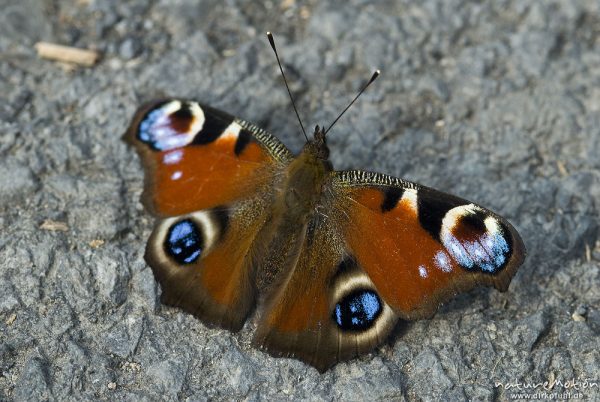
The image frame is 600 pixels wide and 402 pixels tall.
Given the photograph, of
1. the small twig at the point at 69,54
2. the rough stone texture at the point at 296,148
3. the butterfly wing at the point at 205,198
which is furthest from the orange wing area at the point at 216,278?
the small twig at the point at 69,54

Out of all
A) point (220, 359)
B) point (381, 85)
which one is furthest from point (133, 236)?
point (381, 85)

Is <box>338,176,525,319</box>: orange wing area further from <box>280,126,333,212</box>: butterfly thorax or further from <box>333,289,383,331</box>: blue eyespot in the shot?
<box>280,126,333,212</box>: butterfly thorax

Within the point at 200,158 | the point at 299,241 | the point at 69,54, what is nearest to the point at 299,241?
the point at 299,241

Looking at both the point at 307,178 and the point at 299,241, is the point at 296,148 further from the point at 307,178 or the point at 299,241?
the point at 299,241

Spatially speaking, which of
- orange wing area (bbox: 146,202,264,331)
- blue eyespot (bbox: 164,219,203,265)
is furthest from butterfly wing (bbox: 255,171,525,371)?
blue eyespot (bbox: 164,219,203,265)

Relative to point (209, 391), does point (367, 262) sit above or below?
above

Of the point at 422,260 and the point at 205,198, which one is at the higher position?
the point at 422,260

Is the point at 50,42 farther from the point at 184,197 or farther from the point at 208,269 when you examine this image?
the point at 208,269
